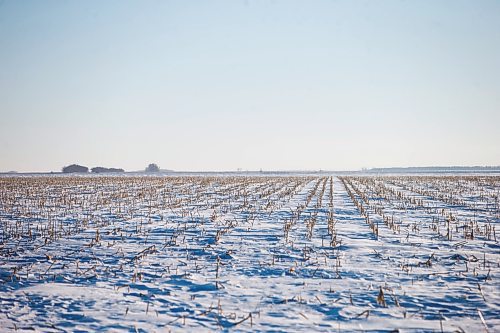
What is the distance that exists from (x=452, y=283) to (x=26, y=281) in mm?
6165

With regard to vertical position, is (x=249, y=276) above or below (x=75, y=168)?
below

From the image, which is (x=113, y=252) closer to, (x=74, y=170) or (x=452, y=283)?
(x=452, y=283)

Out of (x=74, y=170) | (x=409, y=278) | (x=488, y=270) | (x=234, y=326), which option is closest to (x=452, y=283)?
(x=409, y=278)

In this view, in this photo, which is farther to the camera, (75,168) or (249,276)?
(75,168)

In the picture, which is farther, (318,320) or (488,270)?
(488,270)

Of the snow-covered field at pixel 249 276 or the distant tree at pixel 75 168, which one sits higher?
the distant tree at pixel 75 168

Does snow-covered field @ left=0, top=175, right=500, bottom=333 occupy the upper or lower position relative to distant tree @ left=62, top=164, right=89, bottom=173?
lower

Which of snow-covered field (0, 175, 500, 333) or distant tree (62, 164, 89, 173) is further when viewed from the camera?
distant tree (62, 164, 89, 173)

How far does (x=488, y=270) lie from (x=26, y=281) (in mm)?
7083

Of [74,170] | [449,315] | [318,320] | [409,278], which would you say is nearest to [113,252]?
[318,320]

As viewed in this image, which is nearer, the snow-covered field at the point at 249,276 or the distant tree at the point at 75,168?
the snow-covered field at the point at 249,276

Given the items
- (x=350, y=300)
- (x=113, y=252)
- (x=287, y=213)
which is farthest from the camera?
(x=287, y=213)

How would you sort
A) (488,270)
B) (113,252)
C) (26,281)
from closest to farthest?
1. (26,281)
2. (488,270)
3. (113,252)

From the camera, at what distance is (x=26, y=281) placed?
5.77 meters
